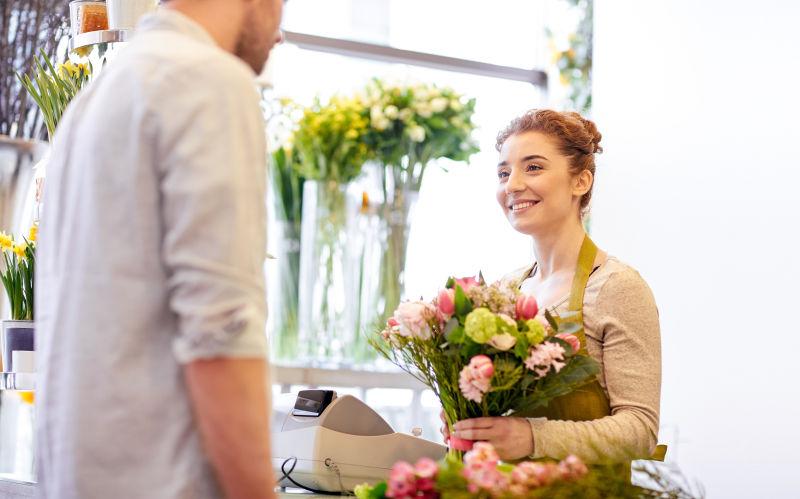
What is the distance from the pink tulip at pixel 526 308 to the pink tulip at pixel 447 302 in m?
0.12

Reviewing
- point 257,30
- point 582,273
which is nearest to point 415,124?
point 582,273

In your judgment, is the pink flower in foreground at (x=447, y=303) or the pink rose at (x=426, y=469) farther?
the pink flower in foreground at (x=447, y=303)

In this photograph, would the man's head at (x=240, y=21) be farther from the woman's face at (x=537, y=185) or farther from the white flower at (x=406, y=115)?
the white flower at (x=406, y=115)

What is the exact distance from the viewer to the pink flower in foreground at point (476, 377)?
1661mm

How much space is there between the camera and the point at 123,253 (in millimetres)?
1061

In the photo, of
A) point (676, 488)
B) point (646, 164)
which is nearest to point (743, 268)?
point (646, 164)

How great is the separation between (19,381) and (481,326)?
106 cm

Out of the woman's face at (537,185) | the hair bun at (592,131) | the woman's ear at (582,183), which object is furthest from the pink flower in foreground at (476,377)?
the hair bun at (592,131)

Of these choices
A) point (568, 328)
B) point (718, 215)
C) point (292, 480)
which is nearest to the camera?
point (568, 328)

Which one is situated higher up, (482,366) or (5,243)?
(5,243)

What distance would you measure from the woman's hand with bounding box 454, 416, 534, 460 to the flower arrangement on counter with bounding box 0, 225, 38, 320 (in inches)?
38.5

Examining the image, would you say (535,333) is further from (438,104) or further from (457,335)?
(438,104)

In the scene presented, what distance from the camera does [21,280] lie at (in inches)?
82.7

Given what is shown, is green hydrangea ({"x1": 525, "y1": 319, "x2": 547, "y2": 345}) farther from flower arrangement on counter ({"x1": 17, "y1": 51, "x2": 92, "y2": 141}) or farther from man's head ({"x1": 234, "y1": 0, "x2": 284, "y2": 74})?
flower arrangement on counter ({"x1": 17, "y1": 51, "x2": 92, "y2": 141})
